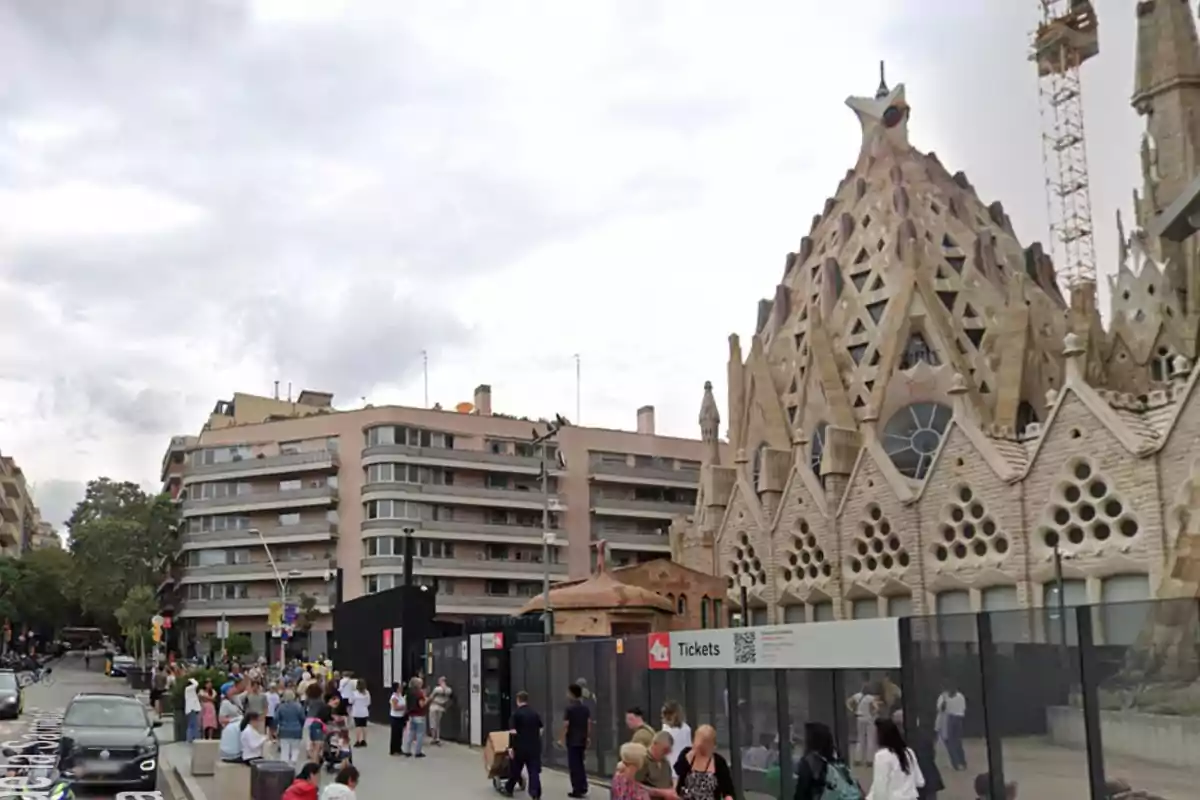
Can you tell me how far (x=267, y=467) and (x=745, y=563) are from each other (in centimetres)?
3392

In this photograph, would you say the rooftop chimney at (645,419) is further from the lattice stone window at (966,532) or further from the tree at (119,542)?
the lattice stone window at (966,532)

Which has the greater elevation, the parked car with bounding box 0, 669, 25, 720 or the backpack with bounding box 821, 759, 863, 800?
the backpack with bounding box 821, 759, 863, 800

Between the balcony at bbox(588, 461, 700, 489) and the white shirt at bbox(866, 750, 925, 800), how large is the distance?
63.7m

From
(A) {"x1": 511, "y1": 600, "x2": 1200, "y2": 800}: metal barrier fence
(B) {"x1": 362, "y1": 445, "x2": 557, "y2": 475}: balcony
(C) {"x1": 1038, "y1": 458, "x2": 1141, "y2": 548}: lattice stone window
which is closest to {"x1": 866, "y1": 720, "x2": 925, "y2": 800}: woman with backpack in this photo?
(A) {"x1": 511, "y1": 600, "x2": 1200, "y2": 800}: metal barrier fence

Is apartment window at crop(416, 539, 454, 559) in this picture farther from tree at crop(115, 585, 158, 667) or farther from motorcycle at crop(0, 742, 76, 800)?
motorcycle at crop(0, 742, 76, 800)

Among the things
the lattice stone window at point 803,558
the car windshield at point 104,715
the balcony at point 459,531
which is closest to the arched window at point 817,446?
the lattice stone window at point 803,558

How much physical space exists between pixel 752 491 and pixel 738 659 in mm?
33014

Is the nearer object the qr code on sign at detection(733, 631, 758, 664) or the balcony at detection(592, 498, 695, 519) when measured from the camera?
the qr code on sign at detection(733, 631, 758, 664)

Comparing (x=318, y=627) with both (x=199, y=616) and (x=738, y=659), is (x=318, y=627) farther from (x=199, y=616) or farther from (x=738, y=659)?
(x=738, y=659)

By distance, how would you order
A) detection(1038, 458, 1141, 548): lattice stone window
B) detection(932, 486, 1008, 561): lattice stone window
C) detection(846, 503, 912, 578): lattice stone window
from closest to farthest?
detection(1038, 458, 1141, 548): lattice stone window, detection(932, 486, 1008, 561): lattice stone window, detection(846, 503, 912, 578): lattice stone window

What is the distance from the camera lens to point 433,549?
64.9m

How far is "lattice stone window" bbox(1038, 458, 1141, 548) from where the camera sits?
32031 mm

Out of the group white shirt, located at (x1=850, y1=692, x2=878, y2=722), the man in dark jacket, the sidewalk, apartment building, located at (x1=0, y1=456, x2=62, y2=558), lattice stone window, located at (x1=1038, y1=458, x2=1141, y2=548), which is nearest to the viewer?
white shirt, located at (x1=850, y1=692, x2=878, y2=722)

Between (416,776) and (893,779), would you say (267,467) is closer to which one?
(416,776)
